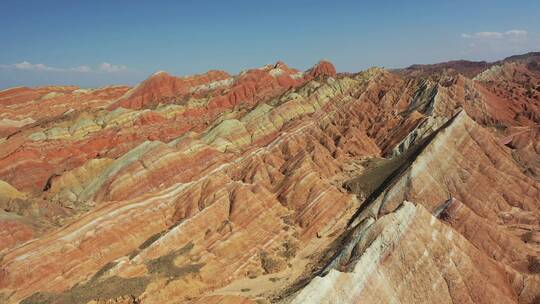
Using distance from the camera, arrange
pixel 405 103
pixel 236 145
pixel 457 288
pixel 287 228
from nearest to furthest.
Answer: pixel 457 288
pixel 287 228
pixel 236 145
pixel 405 103

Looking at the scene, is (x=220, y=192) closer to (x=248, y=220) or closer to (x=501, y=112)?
(x=248, y=220)

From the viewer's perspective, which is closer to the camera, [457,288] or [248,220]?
[457,288]

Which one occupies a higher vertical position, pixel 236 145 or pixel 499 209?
pixel 236 145

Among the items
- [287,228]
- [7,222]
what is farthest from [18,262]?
[287,228]

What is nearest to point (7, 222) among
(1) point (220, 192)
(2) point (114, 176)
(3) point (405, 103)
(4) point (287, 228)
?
(2) point (114, 176)

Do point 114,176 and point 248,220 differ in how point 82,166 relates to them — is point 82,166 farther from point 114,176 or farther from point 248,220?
point 248,220

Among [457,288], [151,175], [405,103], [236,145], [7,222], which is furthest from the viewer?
[405,103]
